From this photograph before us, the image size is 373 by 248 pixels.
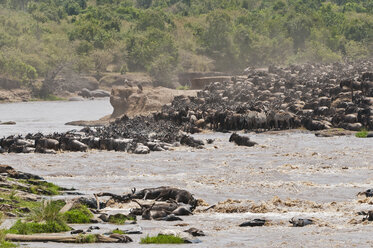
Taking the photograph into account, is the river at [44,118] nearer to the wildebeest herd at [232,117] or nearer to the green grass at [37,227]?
the wildebeest herd at [232,117]

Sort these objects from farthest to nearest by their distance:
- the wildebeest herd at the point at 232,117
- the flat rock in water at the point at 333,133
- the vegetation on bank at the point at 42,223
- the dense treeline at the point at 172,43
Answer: the dense treeline at the point at 172,43 < the flat rock in water at the point at 333,133 < the wildebeest herd at the point at 232,117 < the vegetation on bank at the point at 42,223

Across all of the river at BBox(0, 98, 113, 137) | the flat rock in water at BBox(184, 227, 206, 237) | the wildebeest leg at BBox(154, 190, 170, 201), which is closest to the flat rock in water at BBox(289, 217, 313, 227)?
the flat rock in water at BBox(184, 227, 206, 237)

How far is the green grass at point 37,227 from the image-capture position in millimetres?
15234

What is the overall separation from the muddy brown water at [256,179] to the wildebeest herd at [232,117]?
178 centimetres

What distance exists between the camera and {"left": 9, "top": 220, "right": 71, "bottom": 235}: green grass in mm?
15234

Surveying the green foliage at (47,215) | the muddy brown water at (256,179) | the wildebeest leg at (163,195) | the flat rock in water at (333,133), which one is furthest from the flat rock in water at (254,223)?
the flat rock in water at (333,133)

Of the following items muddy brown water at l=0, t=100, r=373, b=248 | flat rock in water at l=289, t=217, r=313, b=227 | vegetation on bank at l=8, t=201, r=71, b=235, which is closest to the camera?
vegetation on bank at l=8, t=201, r=71, b=235

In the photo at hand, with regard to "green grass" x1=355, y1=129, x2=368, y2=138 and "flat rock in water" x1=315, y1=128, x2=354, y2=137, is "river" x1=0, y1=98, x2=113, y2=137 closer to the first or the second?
"flat rock in water" x1=315, y1=128, x2=354, y2=137

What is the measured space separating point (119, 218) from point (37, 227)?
2.43 m

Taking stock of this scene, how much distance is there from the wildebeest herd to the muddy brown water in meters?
1.78

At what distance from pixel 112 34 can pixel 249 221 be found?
504ft

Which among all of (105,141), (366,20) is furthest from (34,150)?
(366,20)

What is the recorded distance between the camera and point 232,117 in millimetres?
49500

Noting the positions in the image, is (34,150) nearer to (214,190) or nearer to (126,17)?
(214,190)
